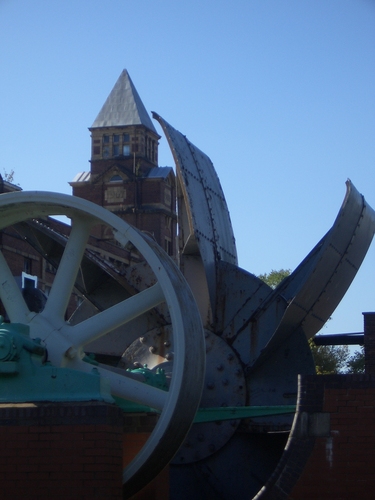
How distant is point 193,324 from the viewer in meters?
9.01

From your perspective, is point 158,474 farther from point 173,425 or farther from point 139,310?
point 139,310

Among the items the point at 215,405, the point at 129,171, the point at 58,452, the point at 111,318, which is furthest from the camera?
the point at 129,171

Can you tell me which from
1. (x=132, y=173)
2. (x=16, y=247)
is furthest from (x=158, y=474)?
(x=132, y=173)

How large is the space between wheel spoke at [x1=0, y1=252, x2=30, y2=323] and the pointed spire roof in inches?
2203

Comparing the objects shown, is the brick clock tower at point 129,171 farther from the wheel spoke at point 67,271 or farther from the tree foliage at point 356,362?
the wheel spoke at point 67,271

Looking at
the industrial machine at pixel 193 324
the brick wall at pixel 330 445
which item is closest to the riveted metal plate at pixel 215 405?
the industrial machine at pixel 193 324

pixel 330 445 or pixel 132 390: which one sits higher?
pixel 132 390

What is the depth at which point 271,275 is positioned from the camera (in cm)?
5097

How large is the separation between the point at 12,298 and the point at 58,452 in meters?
2.25

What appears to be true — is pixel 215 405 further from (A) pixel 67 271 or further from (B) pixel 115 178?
(B) pixel 115 178

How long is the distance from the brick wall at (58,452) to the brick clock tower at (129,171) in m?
53.4

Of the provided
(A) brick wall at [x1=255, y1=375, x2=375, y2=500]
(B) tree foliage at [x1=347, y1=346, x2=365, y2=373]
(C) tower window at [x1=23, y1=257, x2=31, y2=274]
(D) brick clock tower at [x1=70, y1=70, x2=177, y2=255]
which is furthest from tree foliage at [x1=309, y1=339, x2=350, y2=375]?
(A) brick wall at [x1=255, y1=375, x2=375, y2=500]

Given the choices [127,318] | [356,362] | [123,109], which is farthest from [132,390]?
[123,109]

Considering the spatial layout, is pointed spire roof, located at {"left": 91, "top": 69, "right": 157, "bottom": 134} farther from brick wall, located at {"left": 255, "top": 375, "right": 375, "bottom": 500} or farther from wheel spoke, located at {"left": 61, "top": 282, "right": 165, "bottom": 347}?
brick wall, located at {"left": 255, "top": 375, "right": 375, "bottom": 500}
